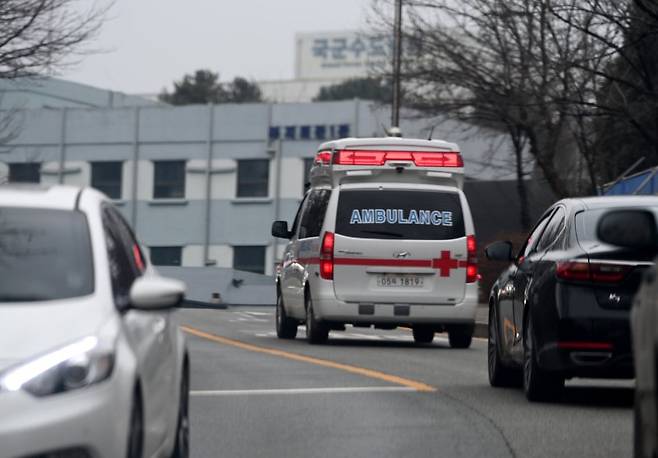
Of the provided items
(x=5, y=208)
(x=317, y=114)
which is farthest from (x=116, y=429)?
(x=317, y=114)

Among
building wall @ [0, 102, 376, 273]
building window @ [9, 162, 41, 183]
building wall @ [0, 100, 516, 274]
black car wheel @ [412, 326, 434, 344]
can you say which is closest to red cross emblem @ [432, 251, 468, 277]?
black car wheel @ [412, 326, 434, 344]

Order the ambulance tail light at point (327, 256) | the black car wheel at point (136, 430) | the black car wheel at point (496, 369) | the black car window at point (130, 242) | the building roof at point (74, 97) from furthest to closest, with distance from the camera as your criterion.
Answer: the building roof at point (74, 97)
the ambulance tail light at point (327, 256)
the black car wheel at point (496, 369)
the black car window at point (130, 242)
the black car wheel at point (136, 430)

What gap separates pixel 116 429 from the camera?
6602mm

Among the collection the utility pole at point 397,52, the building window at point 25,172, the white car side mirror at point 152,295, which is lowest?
the white car side mirror at point 152,295

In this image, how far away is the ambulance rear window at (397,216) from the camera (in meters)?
20.0

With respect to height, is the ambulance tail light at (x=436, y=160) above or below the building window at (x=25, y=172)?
above

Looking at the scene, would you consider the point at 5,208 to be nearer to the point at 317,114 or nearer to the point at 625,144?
the point at 625,144

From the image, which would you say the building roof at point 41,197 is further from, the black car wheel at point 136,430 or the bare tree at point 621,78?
the bare tree at point 621,78

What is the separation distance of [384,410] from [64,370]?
6.09 meters

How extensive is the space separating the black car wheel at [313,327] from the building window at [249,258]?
4463 centimetres

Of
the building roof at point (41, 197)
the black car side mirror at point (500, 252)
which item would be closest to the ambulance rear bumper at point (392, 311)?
the black car side mirror at point (500, 252)

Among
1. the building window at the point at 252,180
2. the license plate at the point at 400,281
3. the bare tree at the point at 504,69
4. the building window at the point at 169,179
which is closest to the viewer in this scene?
the license plate at the point at 400,281

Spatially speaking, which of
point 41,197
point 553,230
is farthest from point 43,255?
point 553,230

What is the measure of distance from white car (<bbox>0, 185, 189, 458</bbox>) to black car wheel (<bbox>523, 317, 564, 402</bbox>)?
4206 mm
